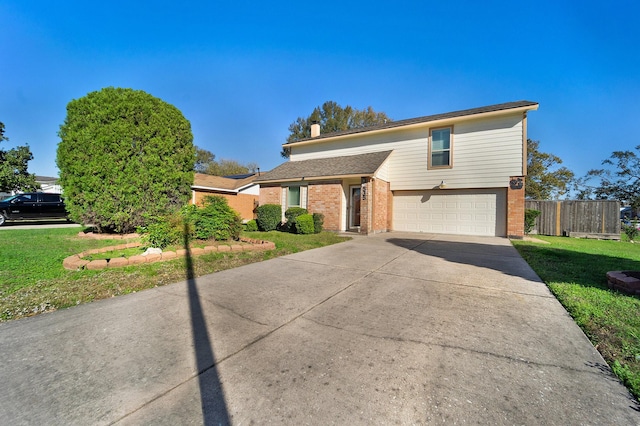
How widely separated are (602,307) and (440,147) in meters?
10.7

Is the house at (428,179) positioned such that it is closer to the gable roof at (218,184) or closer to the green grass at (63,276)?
the gable roof at (218,184)

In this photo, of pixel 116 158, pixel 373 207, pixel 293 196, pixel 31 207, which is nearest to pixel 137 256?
pixel 116 158

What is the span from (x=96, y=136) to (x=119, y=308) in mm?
6545

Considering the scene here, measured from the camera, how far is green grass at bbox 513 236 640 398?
2.22 metres

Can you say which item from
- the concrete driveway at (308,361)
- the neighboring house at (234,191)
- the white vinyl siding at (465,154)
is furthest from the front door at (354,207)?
the concrete driveway at (308,361)

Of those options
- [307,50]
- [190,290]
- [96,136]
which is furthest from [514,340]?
[307,50]

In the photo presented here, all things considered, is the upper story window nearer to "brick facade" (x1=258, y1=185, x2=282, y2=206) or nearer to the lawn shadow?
"brick facade" (x1=258, y1=185, x2=282, y2=206)

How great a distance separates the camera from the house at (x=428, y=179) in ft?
37.1

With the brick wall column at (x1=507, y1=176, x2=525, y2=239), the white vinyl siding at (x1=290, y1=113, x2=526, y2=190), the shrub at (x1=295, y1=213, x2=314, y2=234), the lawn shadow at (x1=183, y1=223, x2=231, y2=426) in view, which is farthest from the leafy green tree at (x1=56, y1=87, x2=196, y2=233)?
the brick wall column at (x1=507, y1=176, x2=525, y2=239)

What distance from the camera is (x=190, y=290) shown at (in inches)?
156

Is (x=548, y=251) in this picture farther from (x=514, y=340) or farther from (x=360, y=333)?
(x=360, y=333)

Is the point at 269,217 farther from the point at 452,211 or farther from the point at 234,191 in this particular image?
the point at 452,211

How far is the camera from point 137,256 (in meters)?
5.25

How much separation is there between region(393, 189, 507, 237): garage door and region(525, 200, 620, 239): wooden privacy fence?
13.3ft
